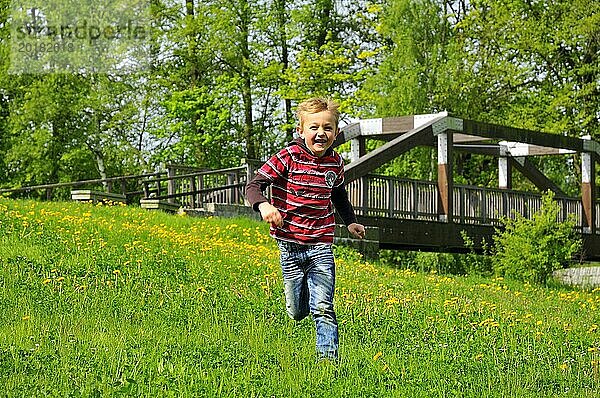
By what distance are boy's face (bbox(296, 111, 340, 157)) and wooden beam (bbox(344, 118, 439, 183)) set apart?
43.0 ft

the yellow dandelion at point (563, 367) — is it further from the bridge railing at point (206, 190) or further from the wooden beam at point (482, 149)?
the wooden beam at point (482, 149)

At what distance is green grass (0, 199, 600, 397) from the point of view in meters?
6.20

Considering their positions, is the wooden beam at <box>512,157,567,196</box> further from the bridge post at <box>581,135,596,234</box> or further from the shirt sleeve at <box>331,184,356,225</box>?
the shirt sleeve at <box>331,184,356,225</box>

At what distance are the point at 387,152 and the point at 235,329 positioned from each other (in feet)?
42.1

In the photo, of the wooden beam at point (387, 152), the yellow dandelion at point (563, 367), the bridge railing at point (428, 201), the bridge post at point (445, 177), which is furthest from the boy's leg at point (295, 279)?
the bridge post at point (445, 177)

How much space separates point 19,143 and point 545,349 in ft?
103

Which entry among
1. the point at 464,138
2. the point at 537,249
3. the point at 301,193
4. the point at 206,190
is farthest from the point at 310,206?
the point at 464,138

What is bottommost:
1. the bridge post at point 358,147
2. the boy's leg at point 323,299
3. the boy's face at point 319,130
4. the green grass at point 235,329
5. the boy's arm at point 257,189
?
the green grass at point 235,329

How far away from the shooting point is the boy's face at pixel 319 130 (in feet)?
22.6

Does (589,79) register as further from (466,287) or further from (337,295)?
(337,295)

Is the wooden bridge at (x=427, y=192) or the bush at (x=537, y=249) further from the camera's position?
the wooden bridge at (x=427, y=192)

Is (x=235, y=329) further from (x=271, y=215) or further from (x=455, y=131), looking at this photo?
(x=455, y=131)

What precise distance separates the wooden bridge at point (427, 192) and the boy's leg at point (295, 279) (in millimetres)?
11894

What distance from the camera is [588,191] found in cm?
2702
